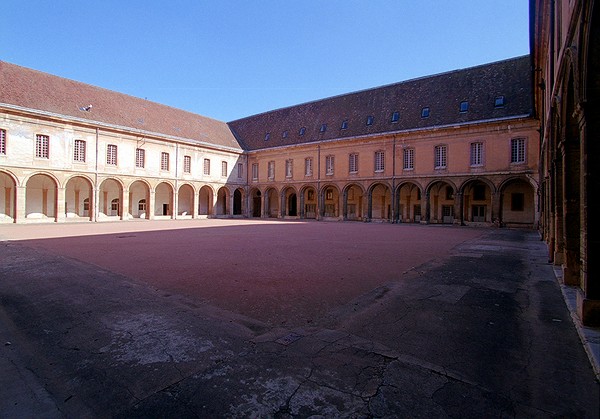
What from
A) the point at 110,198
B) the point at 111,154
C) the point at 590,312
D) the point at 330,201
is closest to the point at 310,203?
the point at 330,201

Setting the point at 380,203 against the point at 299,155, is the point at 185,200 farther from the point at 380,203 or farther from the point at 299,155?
the point at 380,203

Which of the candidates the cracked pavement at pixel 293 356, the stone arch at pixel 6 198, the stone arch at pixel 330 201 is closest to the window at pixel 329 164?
the stone arch at pixel 330 201

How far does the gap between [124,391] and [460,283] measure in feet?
19.9

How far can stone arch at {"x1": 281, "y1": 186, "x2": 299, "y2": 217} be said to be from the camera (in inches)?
1516

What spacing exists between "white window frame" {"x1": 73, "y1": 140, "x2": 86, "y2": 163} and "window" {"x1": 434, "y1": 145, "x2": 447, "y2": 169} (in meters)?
29.3

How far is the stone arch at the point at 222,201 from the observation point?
1575 inches

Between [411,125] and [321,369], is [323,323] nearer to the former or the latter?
[321,369]

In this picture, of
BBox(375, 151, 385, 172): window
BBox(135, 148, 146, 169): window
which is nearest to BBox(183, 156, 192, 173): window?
BBox(135, 148, 146, 169): window

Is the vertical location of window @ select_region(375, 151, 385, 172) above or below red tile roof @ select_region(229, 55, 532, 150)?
below

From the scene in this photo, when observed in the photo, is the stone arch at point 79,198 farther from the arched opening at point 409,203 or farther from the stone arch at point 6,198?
the arched opening at point 409,203

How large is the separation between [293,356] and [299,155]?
34.2 meters

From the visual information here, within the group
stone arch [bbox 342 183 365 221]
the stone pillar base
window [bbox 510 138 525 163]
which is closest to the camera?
the stone pillar base

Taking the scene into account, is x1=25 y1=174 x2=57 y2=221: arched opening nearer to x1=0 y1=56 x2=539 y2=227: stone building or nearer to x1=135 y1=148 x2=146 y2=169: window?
x1=0 y1=56 x2=539 y2=227: stone building

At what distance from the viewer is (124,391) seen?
283cm
